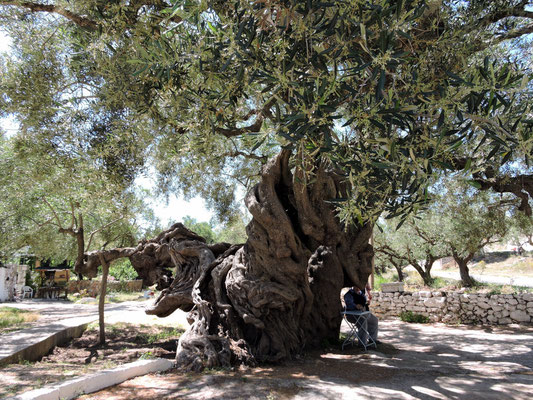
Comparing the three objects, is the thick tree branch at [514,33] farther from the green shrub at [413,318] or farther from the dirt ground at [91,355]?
the green shrub at [413,318]

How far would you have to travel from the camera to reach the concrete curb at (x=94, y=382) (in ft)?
13.9

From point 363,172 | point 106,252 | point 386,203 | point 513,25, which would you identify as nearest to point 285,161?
point 386,203

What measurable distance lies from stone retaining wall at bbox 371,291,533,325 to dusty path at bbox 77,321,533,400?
467 centimetres

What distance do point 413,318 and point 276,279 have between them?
9.42 meters

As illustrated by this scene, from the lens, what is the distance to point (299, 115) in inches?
118

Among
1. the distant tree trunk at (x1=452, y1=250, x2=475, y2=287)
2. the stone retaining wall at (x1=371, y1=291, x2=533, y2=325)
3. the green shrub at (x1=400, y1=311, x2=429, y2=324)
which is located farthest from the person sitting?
the distant tree trunk at (x1=452, y1=250, x2=475, y2=287)

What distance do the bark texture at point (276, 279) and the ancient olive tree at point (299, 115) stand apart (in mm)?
32

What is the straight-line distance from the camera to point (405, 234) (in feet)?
71.4

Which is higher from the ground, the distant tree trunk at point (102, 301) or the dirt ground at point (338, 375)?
the distant tree trunk at point (102, 301)

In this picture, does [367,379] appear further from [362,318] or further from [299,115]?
[299,115]

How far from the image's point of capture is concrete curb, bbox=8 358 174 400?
425 cm

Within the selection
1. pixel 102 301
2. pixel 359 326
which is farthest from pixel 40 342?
pixel 359 326

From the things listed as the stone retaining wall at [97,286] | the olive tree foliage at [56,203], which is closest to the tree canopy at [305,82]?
the olive tree foliage at [56,203]

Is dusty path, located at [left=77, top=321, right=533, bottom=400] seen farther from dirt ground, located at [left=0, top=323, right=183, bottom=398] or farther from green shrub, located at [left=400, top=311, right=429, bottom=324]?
green shrub, located at [left=400, top=311, right=429, bottom=324]
